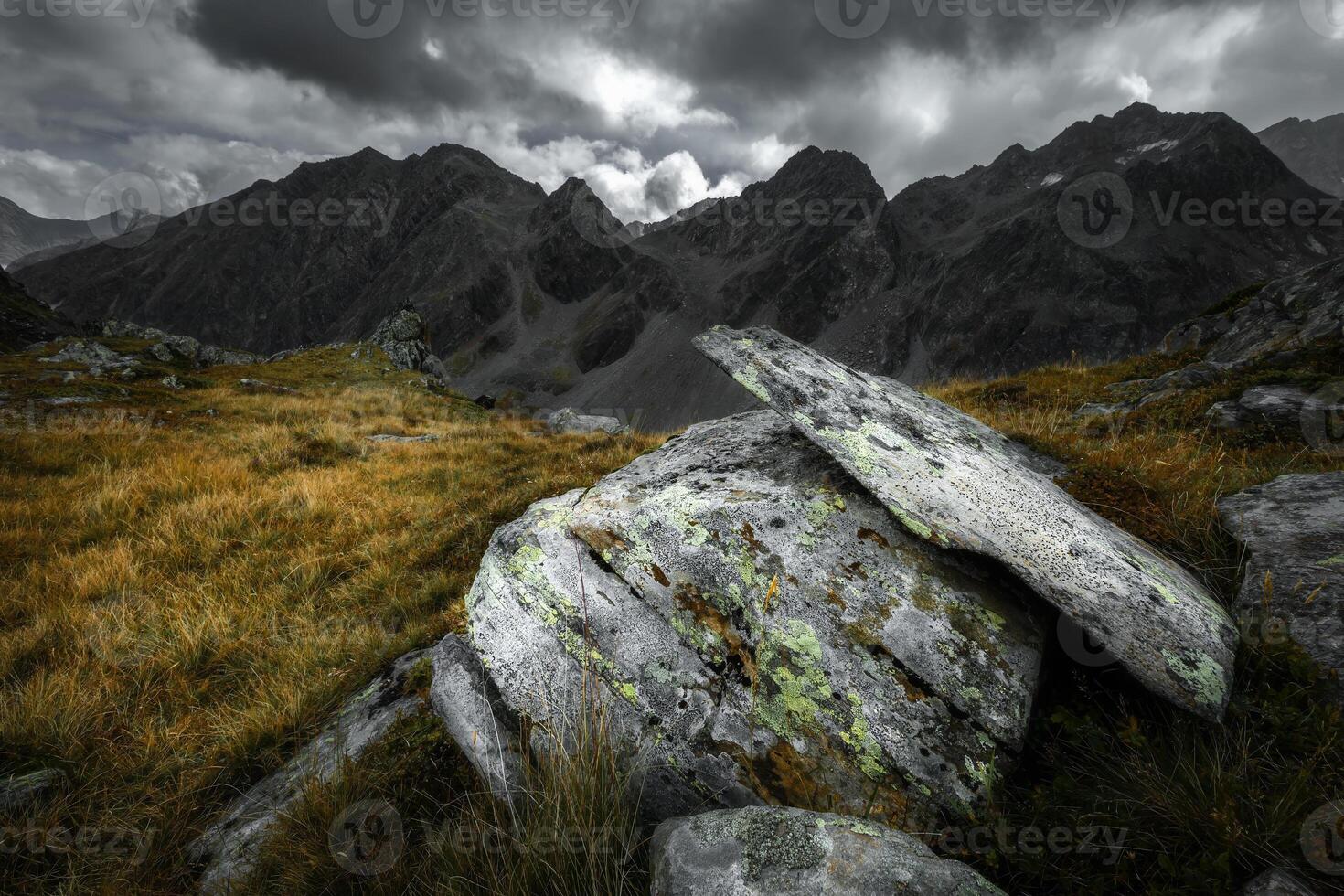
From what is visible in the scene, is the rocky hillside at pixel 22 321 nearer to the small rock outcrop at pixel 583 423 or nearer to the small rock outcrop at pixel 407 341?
the small rock outcrop at pixel 407 341

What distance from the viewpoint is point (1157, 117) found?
198 metres

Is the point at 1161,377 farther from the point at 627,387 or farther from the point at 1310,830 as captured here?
the point at 627,387

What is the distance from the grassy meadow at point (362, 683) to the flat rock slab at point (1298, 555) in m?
0.19

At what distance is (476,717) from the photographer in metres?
3.14

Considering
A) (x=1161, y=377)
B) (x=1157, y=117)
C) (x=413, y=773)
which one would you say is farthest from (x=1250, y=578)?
(x=1157, y=117)

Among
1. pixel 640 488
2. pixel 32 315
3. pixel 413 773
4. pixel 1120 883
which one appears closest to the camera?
pixel 1120 883

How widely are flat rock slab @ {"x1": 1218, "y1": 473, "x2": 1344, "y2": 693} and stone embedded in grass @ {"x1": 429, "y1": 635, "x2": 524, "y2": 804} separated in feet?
14.3

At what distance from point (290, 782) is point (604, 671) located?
6.27 ft

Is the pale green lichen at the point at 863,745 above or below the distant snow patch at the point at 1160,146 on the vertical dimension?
below

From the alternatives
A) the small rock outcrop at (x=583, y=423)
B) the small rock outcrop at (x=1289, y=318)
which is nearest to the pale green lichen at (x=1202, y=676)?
the small rock outcrop at (x=1289, y=318)

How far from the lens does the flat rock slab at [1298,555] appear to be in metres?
2.72

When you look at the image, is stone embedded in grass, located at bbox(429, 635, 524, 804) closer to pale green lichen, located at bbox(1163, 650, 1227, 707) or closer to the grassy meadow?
the grassy meadow

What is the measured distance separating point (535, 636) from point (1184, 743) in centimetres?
345

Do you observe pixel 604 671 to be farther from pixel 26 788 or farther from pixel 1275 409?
pixel 1275 409
